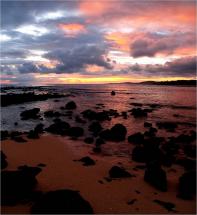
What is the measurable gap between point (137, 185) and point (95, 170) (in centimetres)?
237

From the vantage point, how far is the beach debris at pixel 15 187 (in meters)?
8.46

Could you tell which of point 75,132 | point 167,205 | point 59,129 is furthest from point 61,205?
point 59,129

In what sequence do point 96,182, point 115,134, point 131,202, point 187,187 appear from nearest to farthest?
1. point 131,202
2. point 187,187
3. point 96,182
4. point 115,134

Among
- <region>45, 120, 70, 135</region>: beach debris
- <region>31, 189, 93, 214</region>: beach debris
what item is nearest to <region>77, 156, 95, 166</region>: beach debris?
<region>31, 189, 93, 214</region>: beach debris

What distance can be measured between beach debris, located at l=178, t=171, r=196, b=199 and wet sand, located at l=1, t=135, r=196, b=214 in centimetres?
26

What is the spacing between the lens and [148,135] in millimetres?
22516

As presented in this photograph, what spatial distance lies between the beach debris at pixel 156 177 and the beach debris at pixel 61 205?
3856 millimetres

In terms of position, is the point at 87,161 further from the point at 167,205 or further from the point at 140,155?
the point at 167,205

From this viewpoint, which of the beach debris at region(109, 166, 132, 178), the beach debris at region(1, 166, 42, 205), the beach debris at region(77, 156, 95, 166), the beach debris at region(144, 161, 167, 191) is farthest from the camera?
the beach debris at region(77, 156, 95, 166)

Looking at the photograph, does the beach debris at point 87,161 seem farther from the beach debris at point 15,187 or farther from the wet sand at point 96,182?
the beach debris at point 15,187

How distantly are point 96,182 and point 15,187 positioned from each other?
3517mm

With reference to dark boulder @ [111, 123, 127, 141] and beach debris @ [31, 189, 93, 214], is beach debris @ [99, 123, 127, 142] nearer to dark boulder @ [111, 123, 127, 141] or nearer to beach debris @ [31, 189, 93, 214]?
dark boulder @ [111, 123, 127, 141]

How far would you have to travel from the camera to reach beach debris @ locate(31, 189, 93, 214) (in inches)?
302

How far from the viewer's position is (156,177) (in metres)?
11.0
